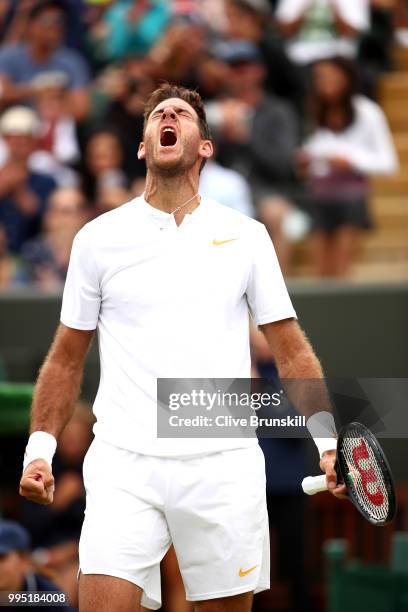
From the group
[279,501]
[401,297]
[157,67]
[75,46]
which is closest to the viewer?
[279,501]

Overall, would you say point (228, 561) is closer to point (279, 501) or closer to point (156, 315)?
point (156, 315)

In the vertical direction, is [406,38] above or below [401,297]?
above

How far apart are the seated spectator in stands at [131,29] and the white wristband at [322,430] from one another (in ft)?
21.9

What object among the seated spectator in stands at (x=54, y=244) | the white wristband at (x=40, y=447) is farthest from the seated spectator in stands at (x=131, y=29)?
the white wristband at (x=40, y=447)

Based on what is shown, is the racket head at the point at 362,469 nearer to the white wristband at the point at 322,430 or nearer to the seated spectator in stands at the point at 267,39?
the white wristband at the point at 322,430

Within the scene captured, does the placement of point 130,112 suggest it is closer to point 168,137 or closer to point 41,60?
point 41,60

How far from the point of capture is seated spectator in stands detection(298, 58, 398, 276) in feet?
31.6

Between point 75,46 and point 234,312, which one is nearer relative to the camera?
point 234,312

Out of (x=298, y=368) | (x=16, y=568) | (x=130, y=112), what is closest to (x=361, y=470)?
(x=298, y=368)

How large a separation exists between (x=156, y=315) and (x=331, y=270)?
5171 mm

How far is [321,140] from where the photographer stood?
1010 centimetres

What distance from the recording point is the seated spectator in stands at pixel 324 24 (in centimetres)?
1120

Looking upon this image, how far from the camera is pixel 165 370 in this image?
14.9ft

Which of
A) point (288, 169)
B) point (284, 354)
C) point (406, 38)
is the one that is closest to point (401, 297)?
Answer: point (288, 169)
